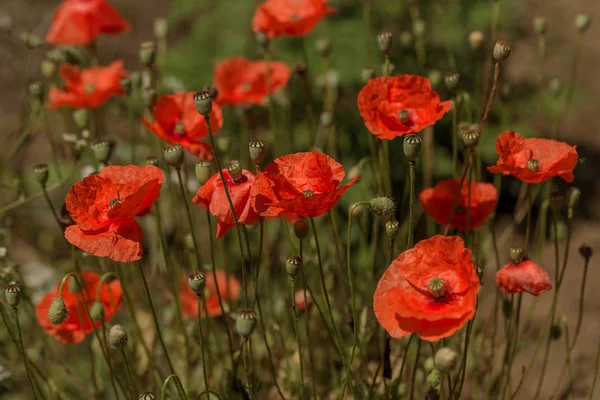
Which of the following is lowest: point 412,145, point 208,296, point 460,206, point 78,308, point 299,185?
point 208,296

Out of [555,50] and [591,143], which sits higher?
[555,50]

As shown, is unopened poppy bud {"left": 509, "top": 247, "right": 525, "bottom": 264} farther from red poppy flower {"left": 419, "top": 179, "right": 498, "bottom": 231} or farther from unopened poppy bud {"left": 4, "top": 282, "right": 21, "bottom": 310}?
unopened poppy bud {"left": 4, "top": 282, "right": 21, "bottom": 310}

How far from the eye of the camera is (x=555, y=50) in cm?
386

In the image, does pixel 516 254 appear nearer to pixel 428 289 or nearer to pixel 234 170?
pixel 428 289

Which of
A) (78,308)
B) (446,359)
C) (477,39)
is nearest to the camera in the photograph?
(446,359)

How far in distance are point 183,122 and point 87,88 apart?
0.56 metres

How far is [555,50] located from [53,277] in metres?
2.74

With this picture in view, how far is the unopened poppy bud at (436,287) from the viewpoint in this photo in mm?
1330

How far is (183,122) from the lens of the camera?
1.87m

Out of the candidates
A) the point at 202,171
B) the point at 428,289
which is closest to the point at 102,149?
the point at 202,171

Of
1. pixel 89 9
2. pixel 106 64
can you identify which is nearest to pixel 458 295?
pixel 89 9

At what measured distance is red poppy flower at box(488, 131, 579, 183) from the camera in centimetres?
145

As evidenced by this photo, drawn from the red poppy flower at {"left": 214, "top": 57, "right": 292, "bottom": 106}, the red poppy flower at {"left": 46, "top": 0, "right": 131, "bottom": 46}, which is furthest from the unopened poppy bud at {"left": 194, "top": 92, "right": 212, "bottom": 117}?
the red poppy flower at {"left": 46, "top": 0, "right": 131, "bottom": 46}

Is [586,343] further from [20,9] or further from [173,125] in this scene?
[20,9]
